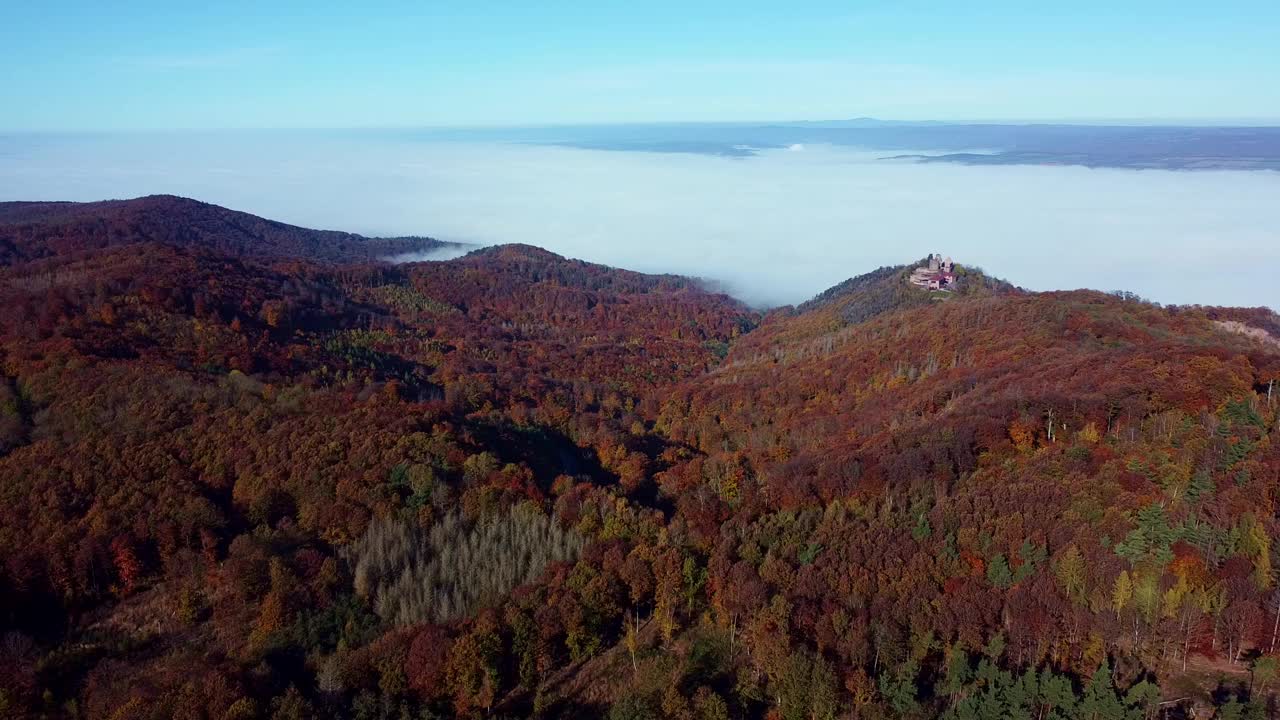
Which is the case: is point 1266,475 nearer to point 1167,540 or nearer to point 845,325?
point 1167,540

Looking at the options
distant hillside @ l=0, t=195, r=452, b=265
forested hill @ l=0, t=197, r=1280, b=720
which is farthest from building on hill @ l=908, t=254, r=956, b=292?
distant hillside @ l=0, t=195, r=452, b=265

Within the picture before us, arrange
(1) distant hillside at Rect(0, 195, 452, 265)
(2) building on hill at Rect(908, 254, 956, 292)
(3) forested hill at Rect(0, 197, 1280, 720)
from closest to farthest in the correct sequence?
1. (3) forested hill at Rect(0, 197, 1280, 720)
2. (2) building on hill at Rect(908, 254, 956, 292)
3. (1) distant hillside at Rect(0, 195, 452, 265)

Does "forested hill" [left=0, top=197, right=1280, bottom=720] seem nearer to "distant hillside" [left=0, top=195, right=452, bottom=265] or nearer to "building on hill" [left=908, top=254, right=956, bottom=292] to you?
"building on hill" [left=908, top=254, right=956, bottom=292]

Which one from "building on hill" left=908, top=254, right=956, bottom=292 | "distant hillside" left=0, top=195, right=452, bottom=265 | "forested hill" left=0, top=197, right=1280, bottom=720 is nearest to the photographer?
"forested hill" left=0, top=197, right=1280, bottom=720

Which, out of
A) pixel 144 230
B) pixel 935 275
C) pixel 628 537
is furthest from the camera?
pixel 144 230

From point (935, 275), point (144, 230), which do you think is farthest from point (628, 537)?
point (144, 230)

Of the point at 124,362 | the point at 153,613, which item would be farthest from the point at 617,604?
the point at 124,362

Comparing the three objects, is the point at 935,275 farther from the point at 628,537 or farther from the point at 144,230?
the point at 144,230

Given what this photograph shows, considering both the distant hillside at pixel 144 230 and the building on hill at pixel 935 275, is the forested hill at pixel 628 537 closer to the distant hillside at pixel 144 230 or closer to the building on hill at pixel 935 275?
the building on hill at pixel 935 275
